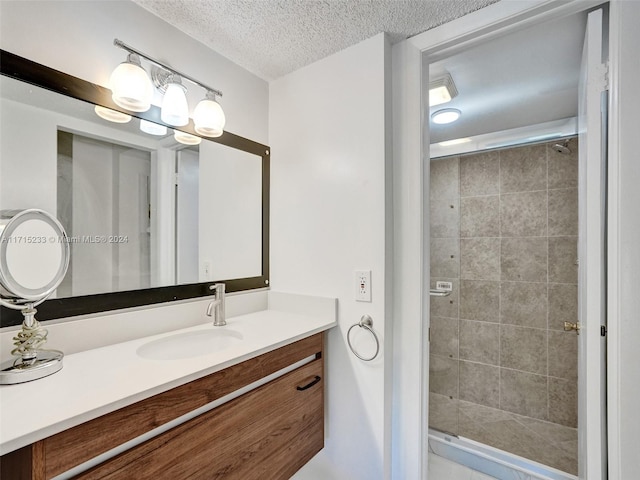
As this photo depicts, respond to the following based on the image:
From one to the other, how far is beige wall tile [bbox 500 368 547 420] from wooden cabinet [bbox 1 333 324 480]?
1.83 meters

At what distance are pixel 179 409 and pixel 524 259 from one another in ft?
8.41

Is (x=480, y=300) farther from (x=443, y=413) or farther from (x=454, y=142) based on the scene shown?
(x=454, y=142)

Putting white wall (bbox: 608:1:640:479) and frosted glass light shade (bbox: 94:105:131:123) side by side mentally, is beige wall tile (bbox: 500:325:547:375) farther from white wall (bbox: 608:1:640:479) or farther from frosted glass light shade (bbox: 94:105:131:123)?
frosted glass light shade (bbox: 94:105:131:123)

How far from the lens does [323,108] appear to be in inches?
60.4

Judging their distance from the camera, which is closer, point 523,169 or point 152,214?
point 152,214

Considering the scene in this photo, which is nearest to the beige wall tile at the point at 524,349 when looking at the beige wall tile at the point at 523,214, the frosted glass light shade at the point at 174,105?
the beige wall tile at the point at 523,214

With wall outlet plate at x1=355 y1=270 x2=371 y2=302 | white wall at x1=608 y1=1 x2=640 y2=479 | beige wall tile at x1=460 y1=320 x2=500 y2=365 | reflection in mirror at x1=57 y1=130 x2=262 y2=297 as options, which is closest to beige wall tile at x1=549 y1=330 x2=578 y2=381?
beige wall tile at x1=460 y1=320 x2=500 y2=365

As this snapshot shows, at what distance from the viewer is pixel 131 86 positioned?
3.59 ft

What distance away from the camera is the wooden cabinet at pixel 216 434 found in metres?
0.66

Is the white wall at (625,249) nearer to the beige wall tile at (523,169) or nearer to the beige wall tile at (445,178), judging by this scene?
the beige wall tile at (523,169)

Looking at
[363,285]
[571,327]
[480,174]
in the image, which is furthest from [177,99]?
[480,174]

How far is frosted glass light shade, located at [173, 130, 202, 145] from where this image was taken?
1343 millimetres

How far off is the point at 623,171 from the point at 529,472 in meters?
1.82

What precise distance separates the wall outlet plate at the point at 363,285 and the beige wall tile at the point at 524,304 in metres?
1.72
